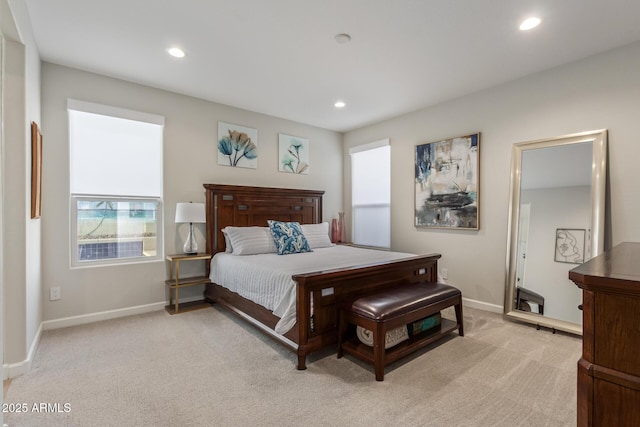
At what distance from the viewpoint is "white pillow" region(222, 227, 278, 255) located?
12.1 feet

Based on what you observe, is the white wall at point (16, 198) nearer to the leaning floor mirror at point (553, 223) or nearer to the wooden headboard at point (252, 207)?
the wooden headboard at point (252, 207)

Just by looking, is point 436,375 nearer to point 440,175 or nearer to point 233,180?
point 440,175

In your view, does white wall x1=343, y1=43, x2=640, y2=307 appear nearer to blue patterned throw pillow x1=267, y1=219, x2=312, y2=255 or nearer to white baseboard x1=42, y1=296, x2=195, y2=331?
blue patterned throw pillow x1=267, y1=219, x2=312, y2=255

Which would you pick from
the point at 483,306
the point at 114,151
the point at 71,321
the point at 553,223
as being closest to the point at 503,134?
the point at 553,223

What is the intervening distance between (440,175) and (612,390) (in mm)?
3561

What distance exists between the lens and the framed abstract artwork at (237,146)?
165 inches

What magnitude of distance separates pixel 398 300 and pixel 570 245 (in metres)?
1.95

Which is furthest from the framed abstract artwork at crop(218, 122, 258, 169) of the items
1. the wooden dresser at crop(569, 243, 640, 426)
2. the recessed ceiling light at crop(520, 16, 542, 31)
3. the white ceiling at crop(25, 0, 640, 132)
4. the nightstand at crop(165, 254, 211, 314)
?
the wooden dresser at crop(569, 243, 640, 426)

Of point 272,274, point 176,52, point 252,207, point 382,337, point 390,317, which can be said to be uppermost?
point 176,52

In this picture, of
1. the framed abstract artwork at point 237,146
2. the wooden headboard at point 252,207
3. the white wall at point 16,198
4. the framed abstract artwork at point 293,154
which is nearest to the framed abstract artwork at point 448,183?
the wooden headboard at point 252,207

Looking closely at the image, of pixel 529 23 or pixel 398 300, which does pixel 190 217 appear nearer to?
pixel 398 300

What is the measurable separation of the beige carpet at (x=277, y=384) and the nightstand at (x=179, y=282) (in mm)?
686

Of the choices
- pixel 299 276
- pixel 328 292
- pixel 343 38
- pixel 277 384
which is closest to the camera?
pixel 277 384

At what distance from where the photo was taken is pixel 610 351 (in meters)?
0.78
